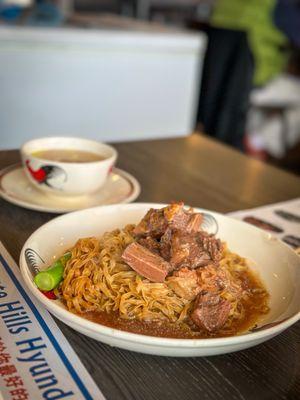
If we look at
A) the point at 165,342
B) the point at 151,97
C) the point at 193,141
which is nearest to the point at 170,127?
the point at 151,97

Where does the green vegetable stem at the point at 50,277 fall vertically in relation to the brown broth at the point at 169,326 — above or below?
above

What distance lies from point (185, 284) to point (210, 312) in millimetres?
57

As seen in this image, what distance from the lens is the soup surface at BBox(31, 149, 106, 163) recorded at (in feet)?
4.11

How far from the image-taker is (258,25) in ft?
11.3

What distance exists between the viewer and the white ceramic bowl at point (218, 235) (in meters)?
0.64

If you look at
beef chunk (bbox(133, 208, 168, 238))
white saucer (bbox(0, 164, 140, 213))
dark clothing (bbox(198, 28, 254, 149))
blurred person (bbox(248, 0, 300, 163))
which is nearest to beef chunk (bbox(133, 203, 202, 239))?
beef chunk (bbox(133, 208, 168, 238))

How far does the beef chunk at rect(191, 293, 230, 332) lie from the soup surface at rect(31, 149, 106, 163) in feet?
2.04

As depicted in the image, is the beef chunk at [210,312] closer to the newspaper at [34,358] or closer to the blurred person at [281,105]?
the newspaper at [34,358]

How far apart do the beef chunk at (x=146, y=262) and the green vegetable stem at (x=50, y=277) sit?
0.11 m

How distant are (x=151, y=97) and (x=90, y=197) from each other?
7.61ft

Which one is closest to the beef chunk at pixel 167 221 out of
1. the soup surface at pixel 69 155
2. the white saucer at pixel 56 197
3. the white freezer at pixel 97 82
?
the white saucer at pixel 56 197

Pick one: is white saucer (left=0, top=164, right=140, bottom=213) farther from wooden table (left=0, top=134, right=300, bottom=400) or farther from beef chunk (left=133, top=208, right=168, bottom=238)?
beef chunk (left=133, top=208, right=168, bottom=238)

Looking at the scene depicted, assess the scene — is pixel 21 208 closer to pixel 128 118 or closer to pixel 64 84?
pixel 64 84

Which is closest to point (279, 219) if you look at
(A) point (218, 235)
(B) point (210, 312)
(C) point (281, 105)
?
(A) point (218, 235)
